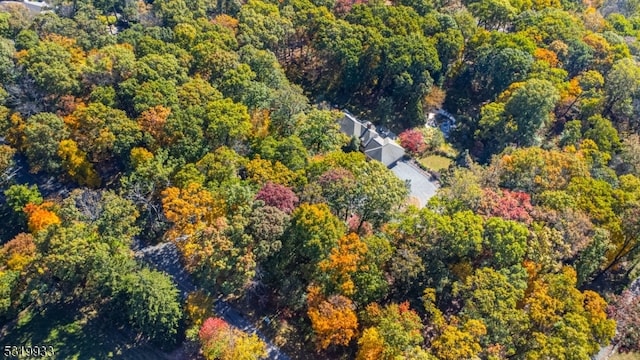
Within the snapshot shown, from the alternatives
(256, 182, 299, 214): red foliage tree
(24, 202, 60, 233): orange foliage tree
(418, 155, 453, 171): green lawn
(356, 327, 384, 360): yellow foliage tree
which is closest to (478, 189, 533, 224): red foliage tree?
(356, 327, 384, 360): yellow foliage tree

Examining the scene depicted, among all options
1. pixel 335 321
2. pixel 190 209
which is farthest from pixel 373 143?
pixel 335 321

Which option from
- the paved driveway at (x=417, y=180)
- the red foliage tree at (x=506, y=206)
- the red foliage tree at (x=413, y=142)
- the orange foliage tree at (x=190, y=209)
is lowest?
the paved driveway at (x=417, y=180)

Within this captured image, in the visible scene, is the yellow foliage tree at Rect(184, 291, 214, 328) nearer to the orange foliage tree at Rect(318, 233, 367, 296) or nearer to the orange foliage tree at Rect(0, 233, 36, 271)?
the orange foliage tree at Rect(318, 233, 367, 296)

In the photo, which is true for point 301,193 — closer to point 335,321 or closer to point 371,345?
point 335,321

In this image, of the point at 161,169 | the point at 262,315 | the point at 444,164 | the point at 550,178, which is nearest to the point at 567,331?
the point at 550,178

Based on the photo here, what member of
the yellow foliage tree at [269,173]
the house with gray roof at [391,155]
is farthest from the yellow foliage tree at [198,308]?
the house with gray roof at [391,155]

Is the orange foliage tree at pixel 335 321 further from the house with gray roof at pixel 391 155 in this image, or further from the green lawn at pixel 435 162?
the green lawn at pixel 435 162
